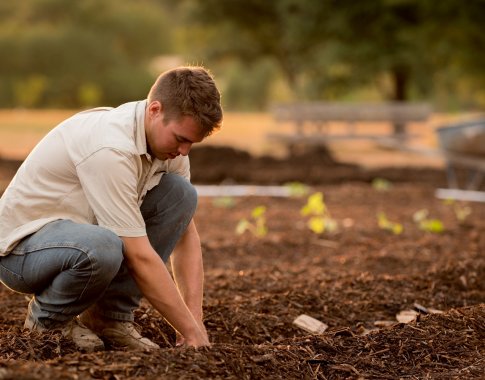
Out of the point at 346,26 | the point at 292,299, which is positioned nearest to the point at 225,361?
the point at 292,299

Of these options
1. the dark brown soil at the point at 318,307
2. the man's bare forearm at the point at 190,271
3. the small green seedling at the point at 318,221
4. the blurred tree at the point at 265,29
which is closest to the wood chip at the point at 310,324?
the dark brown soil at the point at 318,307

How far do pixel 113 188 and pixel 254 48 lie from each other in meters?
22.1

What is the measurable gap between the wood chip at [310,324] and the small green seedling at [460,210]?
380cm

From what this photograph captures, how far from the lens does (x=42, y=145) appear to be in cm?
322

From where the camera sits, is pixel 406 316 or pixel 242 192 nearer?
pixel 406 316

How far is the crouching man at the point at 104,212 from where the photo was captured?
2973 millimetres

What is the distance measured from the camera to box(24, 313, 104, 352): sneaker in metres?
3.26

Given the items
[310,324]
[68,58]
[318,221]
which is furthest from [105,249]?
[68,58]

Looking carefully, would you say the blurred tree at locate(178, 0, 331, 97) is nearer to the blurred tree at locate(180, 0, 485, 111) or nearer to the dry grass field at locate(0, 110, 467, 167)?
the blurred tree at locate(180, 0, 485, 111)

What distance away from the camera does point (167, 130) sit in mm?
3055

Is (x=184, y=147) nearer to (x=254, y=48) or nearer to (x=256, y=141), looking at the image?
(x=256, y=141)

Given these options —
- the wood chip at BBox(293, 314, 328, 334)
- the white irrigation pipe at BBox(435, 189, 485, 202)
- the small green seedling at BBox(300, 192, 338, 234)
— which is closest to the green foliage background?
the wood chip at BBox(293, 314, 328, 334)

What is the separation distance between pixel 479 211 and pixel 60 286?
5.88 meters

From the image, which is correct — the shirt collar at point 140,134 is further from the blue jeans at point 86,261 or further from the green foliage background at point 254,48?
the green foliage background at point 254,48
